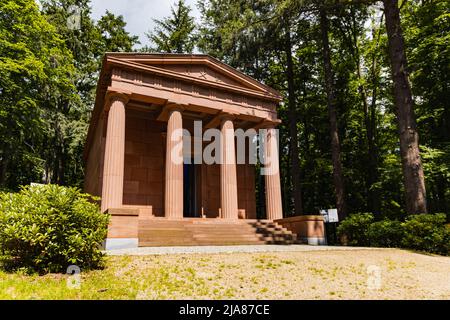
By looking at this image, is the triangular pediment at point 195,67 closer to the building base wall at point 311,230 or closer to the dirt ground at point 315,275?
the building base wall at point 311,230

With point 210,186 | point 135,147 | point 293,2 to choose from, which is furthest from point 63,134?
point 293,2

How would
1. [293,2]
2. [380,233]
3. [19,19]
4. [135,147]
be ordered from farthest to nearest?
[19,19], [135,147], [293,2], [380,233]

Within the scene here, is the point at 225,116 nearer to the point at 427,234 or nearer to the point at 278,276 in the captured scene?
the point at 427,234

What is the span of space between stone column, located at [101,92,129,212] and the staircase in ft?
5.48

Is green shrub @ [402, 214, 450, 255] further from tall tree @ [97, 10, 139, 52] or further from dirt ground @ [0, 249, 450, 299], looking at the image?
tall tree @ [97, 10, 139, 52]

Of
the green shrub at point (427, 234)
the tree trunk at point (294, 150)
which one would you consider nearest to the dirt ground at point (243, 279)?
the green shrub at point (427, 234)

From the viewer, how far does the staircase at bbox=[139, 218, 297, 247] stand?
1241 cm

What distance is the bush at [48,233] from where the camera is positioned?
675cm

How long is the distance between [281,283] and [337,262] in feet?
9.52

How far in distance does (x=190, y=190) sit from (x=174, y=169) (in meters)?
5.77
